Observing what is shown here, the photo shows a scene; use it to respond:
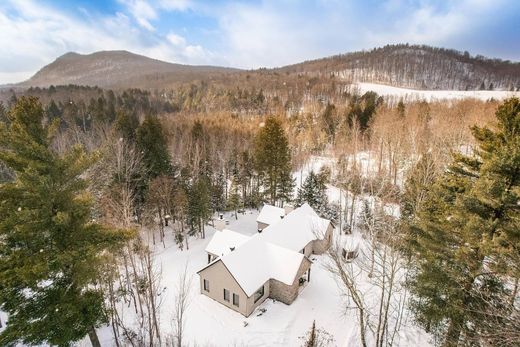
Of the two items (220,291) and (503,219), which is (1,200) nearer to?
(220,291)

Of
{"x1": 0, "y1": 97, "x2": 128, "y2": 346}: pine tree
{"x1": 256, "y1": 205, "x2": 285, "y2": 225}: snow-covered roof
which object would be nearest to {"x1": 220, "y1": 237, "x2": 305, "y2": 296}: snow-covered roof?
{"x1": 256, "y1": 205, "x2": 285, "y2": 225}: snow-covered roof

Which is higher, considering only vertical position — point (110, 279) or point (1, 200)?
point (1, 200)

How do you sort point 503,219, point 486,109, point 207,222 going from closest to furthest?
1. point 503,219
2. point 207,222
3. point 486,109

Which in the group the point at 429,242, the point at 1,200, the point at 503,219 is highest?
the point at 1,200

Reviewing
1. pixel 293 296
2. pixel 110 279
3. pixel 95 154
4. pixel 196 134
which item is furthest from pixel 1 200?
pixel 196 134

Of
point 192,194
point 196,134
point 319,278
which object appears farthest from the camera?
point 196,134

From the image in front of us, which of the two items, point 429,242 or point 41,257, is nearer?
point 41,257
